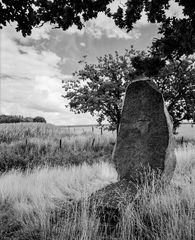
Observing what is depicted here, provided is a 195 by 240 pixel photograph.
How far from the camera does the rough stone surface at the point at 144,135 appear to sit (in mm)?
5730

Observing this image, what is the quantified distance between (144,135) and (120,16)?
2.81 m

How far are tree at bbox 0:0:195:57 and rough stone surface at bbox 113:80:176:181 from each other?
6.28 ft

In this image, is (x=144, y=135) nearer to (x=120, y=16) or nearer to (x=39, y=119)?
(x=120, y=16)

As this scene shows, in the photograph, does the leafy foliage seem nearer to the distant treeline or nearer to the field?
the field

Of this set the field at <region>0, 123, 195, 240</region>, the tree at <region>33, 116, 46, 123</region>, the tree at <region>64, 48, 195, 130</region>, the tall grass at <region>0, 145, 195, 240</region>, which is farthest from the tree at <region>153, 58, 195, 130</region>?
the tree at <region>33, 116, 46, 123</region>

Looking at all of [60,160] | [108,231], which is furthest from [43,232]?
[60,160]

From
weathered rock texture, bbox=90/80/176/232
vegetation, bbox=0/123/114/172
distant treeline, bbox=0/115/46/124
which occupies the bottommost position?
vegetation, bbox=0/123/114/172

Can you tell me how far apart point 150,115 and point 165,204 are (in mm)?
2403

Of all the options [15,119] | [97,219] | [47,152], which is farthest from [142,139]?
[15,119]

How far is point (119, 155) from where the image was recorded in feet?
20.5

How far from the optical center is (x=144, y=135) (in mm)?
5965

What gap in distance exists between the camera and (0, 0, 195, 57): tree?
315 cm

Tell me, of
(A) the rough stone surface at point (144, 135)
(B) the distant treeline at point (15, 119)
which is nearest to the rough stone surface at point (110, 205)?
(A) the rough stone surface at point (144, 135)

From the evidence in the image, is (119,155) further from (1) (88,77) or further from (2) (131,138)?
(1) (88,77)
